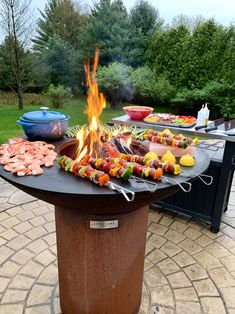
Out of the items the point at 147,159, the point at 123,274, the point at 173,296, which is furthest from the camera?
the point at 173,296

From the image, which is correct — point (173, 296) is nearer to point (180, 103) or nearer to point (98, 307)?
point (98, 307)

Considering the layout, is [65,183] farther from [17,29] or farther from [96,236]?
[17,29]

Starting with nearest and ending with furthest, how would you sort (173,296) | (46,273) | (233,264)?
(173,296) → (46,273) → (233,264)

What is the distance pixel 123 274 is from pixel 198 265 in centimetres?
99

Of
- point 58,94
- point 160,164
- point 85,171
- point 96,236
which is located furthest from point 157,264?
point 58,94

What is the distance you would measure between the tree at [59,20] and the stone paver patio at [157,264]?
17.3m

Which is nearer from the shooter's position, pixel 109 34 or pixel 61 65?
pixel 109 34

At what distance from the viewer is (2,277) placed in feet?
6.69

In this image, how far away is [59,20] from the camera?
19.2m

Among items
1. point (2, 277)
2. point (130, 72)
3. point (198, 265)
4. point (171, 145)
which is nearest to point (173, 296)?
point (198, 265)

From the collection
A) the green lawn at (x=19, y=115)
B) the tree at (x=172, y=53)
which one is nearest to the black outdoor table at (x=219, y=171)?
the green lawn at (x=19, y=115)

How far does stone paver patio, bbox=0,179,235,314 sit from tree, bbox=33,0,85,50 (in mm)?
17334

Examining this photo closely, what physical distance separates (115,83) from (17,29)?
4.46 m

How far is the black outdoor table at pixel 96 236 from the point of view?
1.18 meters
